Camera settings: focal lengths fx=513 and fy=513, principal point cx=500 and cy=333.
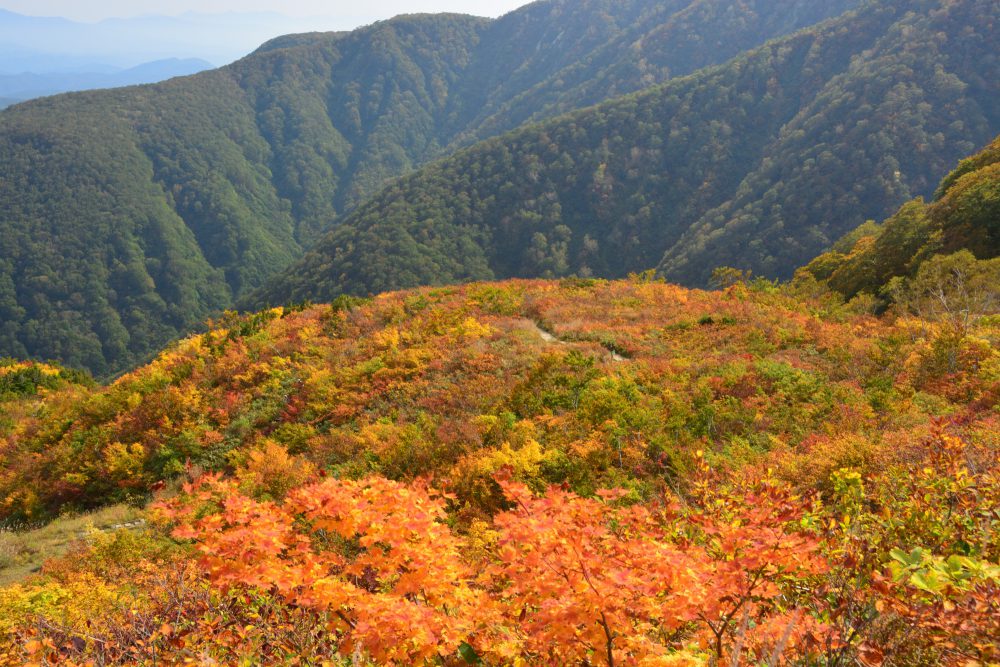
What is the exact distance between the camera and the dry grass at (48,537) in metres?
8.69

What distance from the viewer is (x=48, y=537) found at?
32.4 feet

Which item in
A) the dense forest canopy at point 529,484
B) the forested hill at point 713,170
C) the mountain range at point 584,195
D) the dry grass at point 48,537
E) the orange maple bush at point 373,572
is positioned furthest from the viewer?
the mountain range at point 584,195

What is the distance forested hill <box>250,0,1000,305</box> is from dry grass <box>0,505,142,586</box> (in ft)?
316

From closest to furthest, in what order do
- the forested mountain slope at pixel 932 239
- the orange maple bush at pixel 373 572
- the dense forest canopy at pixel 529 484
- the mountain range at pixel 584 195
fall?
the dense forest canopy at pixel 529 484 < the orange maple bush at pixel 373 572 < the forested mountain slope at pixel 932 239 < the mountain range at pixel 584 195

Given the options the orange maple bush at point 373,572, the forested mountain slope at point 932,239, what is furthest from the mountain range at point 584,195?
the orange maple bush at point 373,572

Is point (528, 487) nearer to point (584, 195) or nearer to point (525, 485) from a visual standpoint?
point (525, 485)

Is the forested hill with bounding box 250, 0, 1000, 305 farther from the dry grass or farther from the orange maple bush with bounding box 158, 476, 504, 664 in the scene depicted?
the orange maple bush with bounding box 158, 476, 504, 664

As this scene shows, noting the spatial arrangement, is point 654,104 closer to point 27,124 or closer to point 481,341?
point 481,341

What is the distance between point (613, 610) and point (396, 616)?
1.53 metres

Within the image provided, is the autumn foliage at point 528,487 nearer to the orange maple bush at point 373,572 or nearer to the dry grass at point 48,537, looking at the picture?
the orange maple bush at point 373,572

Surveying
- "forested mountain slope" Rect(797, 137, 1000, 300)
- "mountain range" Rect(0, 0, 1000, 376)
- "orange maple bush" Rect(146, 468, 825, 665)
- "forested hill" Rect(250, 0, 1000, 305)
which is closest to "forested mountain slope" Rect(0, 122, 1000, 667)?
"orange maple bush" Rect(146, 468, 825, 665)

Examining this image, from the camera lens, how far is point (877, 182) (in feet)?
297

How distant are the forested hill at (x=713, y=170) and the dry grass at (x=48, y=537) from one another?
3792 inches

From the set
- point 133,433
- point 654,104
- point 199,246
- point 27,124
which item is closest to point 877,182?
point 654,104
